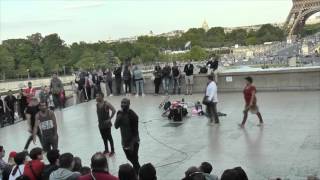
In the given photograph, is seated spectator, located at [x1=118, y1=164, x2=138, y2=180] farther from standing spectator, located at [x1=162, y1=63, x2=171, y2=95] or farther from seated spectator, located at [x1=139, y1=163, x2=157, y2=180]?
standing spectator, located at [x1=162, y1=63, x2=171, y2=95]

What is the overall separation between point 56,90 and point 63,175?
1664 centimetres

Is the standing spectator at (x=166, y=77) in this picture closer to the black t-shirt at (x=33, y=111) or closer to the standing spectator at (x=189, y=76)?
the standing spectator at (x=189, y=76)

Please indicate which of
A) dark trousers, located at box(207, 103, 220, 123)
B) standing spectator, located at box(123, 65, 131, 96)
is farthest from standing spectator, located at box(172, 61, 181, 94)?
dark trousers, located at box(207, 103, 220, 123)

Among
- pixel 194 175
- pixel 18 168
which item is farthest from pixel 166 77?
pixel 194 175

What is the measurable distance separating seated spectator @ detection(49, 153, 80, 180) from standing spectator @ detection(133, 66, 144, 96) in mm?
18152

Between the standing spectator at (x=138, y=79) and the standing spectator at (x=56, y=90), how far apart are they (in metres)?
3.86

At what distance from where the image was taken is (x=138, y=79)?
82.7 ft

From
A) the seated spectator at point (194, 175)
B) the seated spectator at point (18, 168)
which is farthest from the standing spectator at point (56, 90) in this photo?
the seated spectator at point (194, 175)

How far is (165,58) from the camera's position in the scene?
12156cm

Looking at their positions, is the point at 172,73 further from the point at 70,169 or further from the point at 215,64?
the point at 70,169

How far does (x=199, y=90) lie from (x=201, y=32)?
146269 mm

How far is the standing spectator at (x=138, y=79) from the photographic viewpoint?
2503 cm

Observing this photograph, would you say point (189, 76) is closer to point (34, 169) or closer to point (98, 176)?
point (34, 169)

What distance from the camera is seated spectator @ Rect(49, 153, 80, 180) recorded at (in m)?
6.50
